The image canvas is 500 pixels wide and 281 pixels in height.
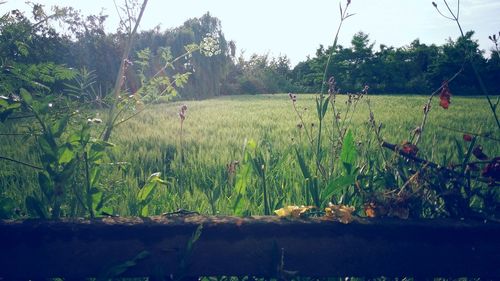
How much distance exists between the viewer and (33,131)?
1.62m

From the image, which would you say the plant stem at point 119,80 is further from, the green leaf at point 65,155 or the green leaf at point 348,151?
the green leaf at point 348,151

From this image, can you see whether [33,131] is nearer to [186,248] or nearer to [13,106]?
[13,106]

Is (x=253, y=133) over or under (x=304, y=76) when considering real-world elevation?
under

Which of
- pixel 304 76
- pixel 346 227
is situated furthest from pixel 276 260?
pixel 304 76

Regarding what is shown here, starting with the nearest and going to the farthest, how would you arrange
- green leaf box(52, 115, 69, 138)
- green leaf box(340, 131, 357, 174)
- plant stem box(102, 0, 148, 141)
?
green leaf box(52, 115, 69, 138) < green leaf box(340, 131, 357, 174) < plant stem box(102, 0, 148, 141)

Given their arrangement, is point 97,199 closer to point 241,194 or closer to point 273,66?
A: point 241,194

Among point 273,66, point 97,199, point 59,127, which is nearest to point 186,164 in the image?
point 97,199

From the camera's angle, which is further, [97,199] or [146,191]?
[146,191]

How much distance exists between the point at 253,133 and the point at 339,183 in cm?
356

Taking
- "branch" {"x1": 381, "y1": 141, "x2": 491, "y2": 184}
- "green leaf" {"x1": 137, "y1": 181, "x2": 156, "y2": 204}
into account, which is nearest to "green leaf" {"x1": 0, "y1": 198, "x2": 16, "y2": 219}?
"green leaf" {"x1": 137, "y1": 181, "x2": 156, "y2": 204}

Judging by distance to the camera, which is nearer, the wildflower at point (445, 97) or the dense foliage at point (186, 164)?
the dense foliage at point (186, 164)

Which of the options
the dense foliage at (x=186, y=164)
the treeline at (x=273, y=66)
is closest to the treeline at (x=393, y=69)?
the treeline at (x=273, y=66)

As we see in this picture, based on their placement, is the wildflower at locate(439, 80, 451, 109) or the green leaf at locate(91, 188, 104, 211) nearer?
the green leaf at locate(91, 188, 104, 211)

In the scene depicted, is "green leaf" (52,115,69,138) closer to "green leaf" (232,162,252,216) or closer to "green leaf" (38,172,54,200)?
"green leaf" (38,172,54,200)
